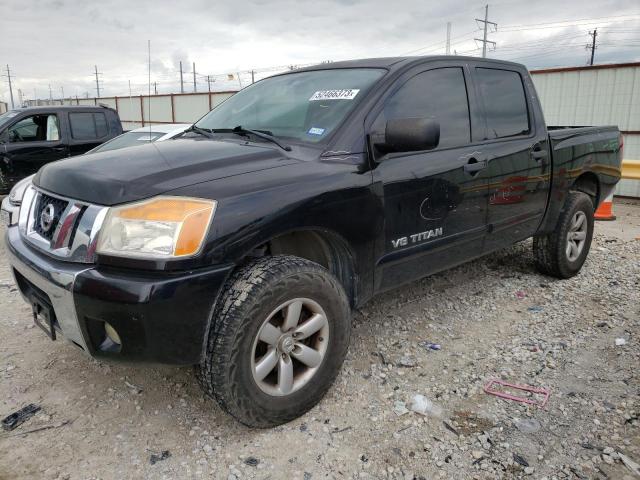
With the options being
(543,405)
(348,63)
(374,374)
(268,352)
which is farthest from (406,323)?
(348,63)

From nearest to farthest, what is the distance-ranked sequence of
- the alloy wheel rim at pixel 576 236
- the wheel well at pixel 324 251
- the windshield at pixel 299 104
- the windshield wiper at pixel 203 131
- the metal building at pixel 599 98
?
the wheel well at pixel 324 251 < the windshield at pixel 299 104 < the windshield wiper at pixel 203 131 < the alloy wheel rim at pixel 576 236 < the metal building at pixel 599 98

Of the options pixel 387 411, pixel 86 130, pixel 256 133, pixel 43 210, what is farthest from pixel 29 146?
pixel 387 411

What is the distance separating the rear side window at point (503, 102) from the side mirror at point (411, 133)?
1.12 metres

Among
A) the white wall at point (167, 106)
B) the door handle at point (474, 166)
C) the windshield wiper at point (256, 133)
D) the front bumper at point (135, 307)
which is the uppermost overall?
the white wall at point (167, 106)

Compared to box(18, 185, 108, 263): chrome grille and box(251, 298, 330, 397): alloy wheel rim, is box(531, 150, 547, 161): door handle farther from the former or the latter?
box(18, 185, 108, 263): chrome grille

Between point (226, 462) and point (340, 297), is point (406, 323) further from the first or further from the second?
point (226, 462)

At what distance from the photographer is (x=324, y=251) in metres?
2.65

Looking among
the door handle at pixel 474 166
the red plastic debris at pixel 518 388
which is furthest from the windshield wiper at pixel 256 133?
the red plastic debris at pixel 518 388

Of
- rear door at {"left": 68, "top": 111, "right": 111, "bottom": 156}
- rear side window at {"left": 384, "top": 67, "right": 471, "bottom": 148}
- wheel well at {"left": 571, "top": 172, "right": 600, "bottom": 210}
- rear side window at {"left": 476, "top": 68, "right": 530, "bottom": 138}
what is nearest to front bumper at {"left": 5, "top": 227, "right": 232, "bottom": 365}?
rear side window at {"left": 384, "top": 67, "right": 471, "bottom": 148}

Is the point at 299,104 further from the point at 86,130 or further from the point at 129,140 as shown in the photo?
the point at 86,130

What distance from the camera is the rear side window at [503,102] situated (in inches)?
137

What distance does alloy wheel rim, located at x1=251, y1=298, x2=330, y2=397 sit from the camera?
7.28 ft

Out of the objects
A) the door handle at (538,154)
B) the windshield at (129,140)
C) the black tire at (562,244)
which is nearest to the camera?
the door handle at (538,154)

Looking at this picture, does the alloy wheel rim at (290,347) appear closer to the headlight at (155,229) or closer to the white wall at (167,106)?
the headlight at (155,229)
